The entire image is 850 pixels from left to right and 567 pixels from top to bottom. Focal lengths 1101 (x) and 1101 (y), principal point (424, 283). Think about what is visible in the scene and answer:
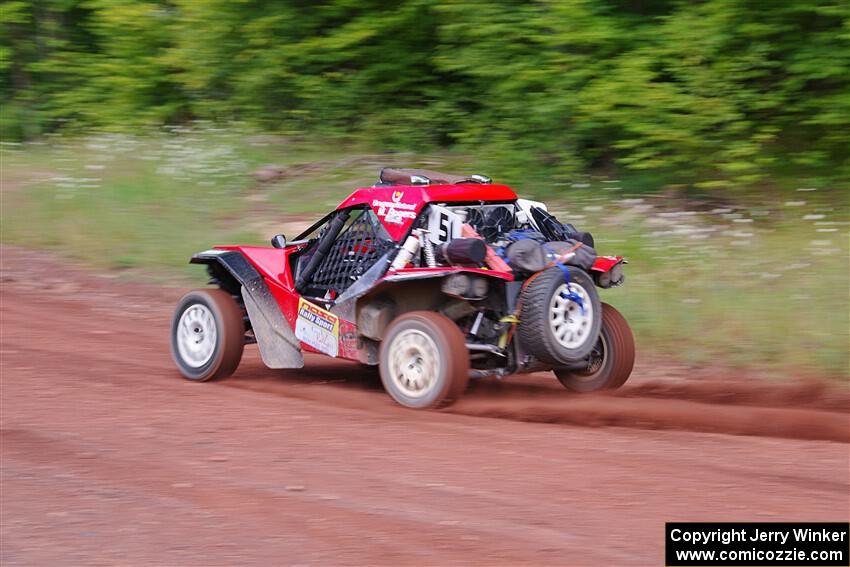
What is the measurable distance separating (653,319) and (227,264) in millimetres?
4216

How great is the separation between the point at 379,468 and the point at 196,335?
3.56 metres

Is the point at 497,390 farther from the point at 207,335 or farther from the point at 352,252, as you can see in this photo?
the point at 207,335

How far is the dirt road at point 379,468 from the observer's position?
5.13 m

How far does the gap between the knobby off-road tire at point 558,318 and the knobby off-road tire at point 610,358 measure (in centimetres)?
51

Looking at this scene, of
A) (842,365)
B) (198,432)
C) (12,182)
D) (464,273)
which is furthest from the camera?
(12,182)

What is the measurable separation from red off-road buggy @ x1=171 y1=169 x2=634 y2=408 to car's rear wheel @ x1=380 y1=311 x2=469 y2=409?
0.03ft

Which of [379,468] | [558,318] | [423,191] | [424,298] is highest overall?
[423,191]

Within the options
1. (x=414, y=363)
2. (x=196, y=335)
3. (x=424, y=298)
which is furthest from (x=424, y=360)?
(x=196, y=335)

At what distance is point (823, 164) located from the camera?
46.0ft

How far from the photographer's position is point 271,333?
9.23 meters

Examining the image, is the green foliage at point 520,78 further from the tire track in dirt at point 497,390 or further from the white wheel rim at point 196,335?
the white wheel rim at point 196,335

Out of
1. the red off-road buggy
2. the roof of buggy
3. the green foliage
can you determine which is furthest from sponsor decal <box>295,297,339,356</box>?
the green foliage

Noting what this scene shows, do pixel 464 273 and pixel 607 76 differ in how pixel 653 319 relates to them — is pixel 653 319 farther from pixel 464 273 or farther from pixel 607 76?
pixel 607 76

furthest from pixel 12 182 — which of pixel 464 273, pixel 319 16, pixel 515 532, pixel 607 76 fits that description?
pixel 515 532
